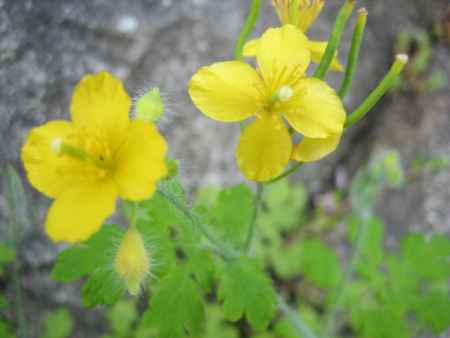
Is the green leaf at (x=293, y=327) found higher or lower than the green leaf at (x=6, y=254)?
lower

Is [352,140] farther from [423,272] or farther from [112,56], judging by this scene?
[112,56]

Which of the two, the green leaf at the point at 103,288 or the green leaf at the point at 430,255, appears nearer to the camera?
the green leaf at the point at 103,288

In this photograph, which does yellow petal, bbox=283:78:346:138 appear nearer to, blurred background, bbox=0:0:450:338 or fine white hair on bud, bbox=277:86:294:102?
fine white hair on bud, bbox=277:86:294:102

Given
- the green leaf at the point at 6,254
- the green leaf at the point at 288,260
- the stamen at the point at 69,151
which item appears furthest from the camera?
the green leaf at the point at 288,260

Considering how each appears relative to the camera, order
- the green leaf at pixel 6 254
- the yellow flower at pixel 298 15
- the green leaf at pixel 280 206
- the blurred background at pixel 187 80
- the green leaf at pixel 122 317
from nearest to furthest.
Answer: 1. the yellow flower at pixel 298 15
2. the green leaf at pixel 6 254
3. the blurred background at pixel 187 80
4. the green leaf at pixel 122 317
5. the green leaf at pixel 280 206

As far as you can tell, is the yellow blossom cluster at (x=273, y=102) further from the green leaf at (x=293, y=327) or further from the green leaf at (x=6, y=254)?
the green leaf at (x=293, y=327)

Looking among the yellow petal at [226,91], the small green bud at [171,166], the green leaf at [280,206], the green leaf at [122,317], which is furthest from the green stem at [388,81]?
the green leaf at [122,317]

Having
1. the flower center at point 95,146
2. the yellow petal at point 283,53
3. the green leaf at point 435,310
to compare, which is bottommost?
the green leaf at point 435,310
